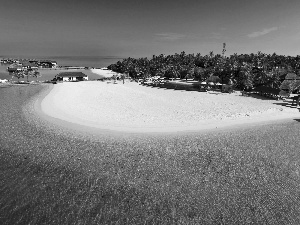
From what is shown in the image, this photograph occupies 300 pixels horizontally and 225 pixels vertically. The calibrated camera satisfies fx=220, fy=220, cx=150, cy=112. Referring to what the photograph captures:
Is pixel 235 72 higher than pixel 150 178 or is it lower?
higher

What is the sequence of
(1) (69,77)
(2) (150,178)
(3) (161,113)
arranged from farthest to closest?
(1) (69,77)
(3) (161,113)
(2) (150,178)

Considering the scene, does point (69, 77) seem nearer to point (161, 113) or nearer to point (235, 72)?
point (235, 72)

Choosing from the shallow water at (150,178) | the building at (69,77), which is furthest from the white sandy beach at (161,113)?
the building at (69,77)

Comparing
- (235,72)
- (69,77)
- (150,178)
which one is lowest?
(150,178)

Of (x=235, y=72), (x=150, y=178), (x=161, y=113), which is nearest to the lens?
(x=150, y=178)

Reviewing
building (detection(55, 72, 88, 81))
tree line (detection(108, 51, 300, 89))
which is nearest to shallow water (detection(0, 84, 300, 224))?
tree line (detection(108, 51, 300, 89))

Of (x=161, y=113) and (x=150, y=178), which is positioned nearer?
(x=150, y=178)

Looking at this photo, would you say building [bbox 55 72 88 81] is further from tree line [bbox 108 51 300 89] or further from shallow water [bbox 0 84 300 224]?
shallow water [bbox 0 84 300 224]

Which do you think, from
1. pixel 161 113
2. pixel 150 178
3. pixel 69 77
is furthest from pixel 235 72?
pixel 69 77

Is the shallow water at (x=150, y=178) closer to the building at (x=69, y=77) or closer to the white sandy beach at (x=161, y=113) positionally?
the white sandy beach at (x=161, y=113)

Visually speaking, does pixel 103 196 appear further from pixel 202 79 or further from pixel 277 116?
pixel 202 79
